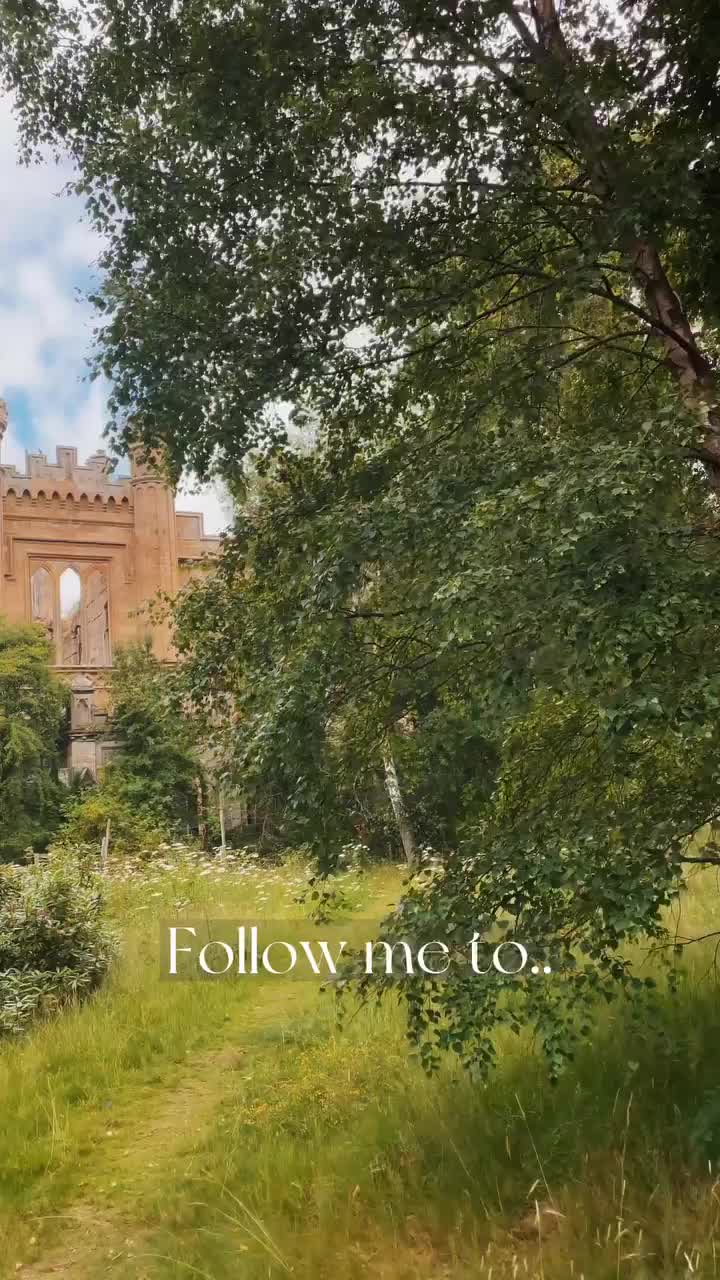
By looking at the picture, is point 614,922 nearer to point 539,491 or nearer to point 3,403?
point 539,491

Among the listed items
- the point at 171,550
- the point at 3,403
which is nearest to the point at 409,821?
the point at 171,550

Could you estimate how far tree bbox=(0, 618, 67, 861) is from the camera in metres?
17.0

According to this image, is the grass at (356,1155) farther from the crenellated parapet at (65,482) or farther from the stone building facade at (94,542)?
the crenellated parapet at (65,482)

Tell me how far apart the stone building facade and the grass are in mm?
16161

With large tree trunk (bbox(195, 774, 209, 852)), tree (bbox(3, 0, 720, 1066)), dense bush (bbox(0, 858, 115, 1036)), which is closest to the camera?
tree (bbox(3, 0, 720, 1066))

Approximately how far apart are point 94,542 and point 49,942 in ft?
55.5

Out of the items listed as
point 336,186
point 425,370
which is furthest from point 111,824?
point 336,186

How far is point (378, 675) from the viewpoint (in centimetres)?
432

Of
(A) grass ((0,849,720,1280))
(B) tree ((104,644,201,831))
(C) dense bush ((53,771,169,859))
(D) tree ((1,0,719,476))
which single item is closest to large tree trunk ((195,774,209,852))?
(B) tree ((104,644,201,831))

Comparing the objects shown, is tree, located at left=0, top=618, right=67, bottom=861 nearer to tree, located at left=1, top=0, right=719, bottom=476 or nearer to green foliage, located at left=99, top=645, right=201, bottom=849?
green foliage, located at left=99, top=645, right=201, bottom=849

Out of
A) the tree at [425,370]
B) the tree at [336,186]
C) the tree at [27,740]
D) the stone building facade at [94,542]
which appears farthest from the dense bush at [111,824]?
the tree at [336,186]

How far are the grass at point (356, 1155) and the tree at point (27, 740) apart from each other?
11140mm

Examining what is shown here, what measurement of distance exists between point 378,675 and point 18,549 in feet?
66.2

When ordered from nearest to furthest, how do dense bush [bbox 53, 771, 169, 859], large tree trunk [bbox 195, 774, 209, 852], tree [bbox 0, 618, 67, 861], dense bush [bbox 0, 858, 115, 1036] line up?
1. dense bush [bbox 0, 858, 115, 1036]
2. dense bush [bbox 53, 771, 169, 859]
3. tree [bbox 0, 618, 67, 861]
4. large tree trunk [bbox 195, 774, 209, 852]
